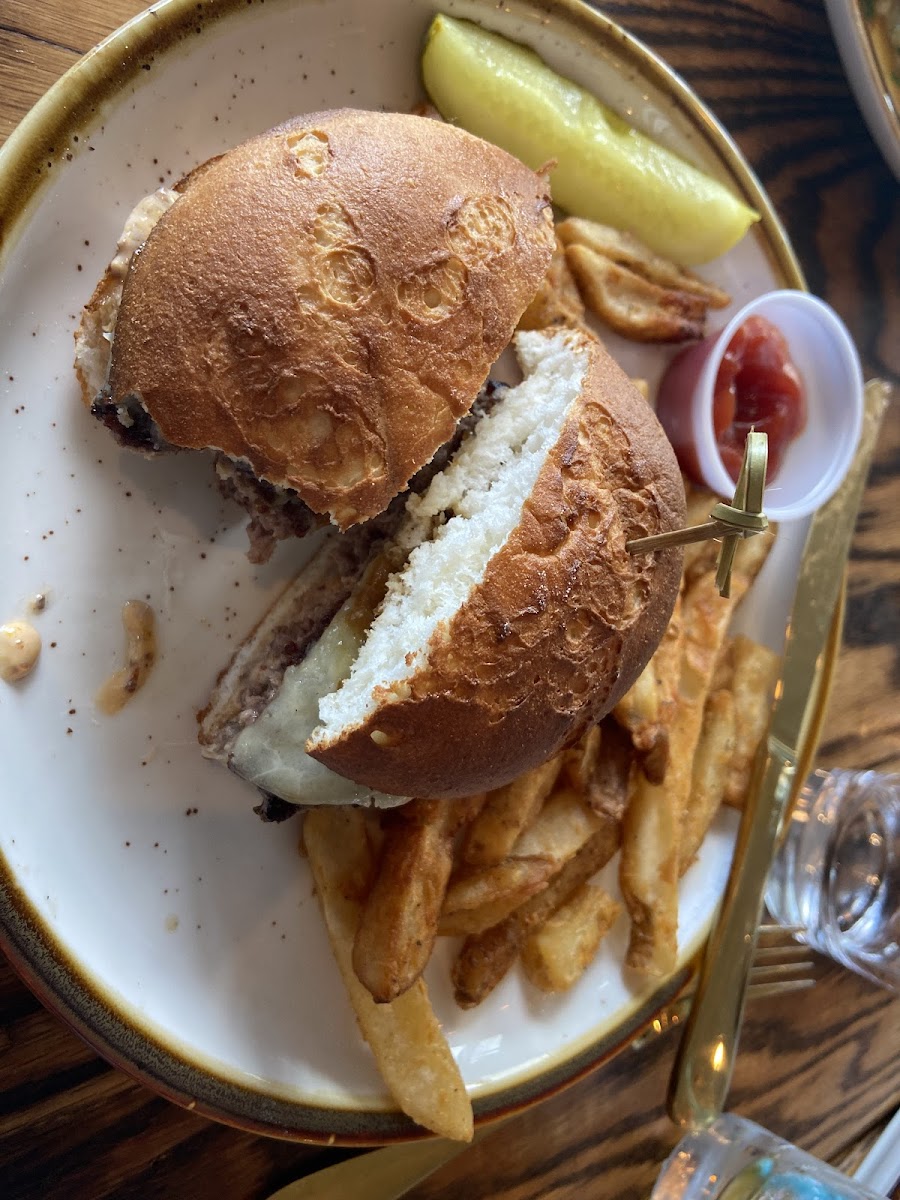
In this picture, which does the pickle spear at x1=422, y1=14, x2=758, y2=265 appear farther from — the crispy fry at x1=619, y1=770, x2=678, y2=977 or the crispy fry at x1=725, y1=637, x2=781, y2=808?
the crispy fry at x1=619, y1=770, x2=678, y2=977

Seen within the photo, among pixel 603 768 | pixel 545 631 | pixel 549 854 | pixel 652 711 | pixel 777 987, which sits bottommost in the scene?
pixel 777 987

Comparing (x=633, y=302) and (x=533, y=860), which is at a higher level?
(x=633, y=302)

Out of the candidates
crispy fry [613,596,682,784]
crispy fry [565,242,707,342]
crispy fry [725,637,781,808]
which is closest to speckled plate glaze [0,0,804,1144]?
crispy fry [565,242,707,342]

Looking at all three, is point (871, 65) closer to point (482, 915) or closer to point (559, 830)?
point (559, 830)

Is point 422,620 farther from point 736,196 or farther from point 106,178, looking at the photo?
point 736,196

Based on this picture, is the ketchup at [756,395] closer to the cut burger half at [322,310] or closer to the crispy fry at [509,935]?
the cut burger half at [322,310]

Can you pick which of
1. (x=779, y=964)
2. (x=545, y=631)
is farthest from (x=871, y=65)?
(x=779, y=964)

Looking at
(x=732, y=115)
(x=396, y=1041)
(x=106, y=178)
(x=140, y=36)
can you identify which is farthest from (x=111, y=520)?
(x=732, y=115)
